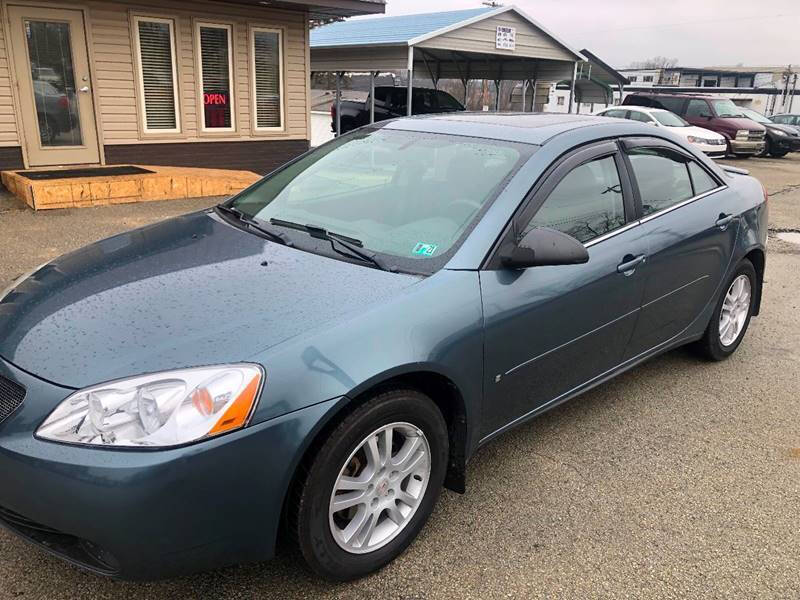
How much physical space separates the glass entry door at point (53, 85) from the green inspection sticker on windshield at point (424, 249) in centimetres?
835

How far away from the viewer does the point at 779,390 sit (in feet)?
13.2

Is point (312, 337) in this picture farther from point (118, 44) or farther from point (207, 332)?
point (118, 44)

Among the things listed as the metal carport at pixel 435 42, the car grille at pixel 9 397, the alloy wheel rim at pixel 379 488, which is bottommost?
the alloy wheel rim at pixel 379 488

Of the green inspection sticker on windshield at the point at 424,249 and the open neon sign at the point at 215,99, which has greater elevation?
the open neon sign at the point at 215,99

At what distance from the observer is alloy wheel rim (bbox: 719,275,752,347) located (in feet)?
14.0

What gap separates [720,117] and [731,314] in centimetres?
1754

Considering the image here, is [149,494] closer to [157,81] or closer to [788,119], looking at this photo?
[157,81]

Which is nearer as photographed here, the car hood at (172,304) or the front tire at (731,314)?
the car hood at (172,304)

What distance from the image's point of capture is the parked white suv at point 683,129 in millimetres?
16922

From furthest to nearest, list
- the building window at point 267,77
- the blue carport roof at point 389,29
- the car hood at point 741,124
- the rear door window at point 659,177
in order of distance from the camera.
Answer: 1. the car hood at point 741,124
2. the blue carport roof at point 389,29
3. the building window at point 267,77
4. the rear door window at point 659,177

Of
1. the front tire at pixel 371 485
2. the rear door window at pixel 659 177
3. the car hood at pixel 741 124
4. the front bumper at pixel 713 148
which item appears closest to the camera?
the front tire at pixel 371 485

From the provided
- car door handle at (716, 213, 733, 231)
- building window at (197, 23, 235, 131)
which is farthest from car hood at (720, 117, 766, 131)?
car door handle at (716, 213, 733, 231)

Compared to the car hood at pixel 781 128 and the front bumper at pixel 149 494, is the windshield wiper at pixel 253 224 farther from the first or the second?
the car hood at pixel 781 128

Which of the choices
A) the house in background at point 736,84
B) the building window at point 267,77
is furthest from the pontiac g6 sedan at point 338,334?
the house in background at point 736,84
